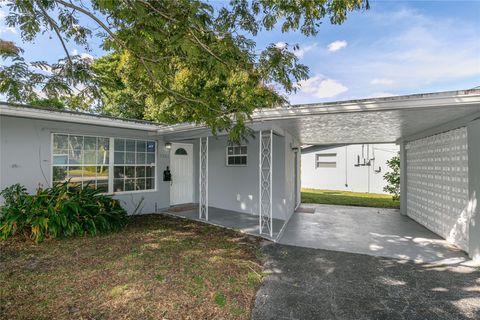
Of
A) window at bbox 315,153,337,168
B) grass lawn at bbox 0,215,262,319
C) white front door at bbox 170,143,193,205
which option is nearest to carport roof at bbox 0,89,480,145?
grass lawn at bbox 0,215,262,319

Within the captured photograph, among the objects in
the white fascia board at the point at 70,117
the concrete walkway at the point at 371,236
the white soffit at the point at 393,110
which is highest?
the white fascia board at the point at 70,117

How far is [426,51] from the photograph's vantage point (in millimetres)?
6523

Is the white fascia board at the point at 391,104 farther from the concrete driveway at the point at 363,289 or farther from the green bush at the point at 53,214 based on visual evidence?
the green bush at the point at 53,214

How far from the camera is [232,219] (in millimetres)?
7324

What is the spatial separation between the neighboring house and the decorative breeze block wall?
305 inches

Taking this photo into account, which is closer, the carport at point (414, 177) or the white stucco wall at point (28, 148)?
the carport at point (414, 177)

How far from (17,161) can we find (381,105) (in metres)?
7.76

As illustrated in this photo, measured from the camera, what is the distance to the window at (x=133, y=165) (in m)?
7.48

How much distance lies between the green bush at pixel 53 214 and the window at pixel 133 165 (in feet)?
4.57

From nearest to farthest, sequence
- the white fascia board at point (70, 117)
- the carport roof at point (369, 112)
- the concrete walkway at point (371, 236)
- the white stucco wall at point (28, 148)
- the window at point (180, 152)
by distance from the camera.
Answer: the carport roof at point (369, 112), the concrete walkway at point (371, 236), the white fascia board at point (70, 117), the white stucco wall at point (28, 148), the window at point (180, 152)

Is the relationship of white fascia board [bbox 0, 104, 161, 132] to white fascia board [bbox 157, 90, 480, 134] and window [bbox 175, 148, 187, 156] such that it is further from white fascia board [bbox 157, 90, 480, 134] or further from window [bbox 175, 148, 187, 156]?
white fascia board [bbox 157, 90, 480, 134]

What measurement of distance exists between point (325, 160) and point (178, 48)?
16.1m

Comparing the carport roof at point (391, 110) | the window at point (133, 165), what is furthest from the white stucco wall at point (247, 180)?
the window at point (133, 165)

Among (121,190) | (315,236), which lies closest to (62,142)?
(121,190)
